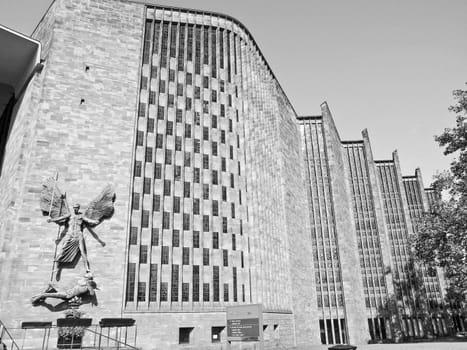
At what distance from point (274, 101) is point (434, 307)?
5247 cm

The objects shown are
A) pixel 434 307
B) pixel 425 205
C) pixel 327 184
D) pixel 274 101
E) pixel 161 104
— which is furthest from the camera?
pixel 425 205

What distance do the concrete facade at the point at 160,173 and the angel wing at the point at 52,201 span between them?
32.5 inches

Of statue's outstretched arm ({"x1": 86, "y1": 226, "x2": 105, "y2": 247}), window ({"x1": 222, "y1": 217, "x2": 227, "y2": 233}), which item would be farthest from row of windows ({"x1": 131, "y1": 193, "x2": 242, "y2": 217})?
statue's outstretched arm ({"x1": 86, "y1": 226, "x2": 105, "y2": 247})

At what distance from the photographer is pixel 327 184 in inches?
2554

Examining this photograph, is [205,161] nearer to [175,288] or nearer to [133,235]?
[133,235]

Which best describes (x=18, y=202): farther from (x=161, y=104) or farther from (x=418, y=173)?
(x=418, y=173)

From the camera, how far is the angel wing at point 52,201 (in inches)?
1168

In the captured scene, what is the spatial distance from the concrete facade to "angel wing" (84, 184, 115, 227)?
0.74m

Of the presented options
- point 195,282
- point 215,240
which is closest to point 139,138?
point 215,240

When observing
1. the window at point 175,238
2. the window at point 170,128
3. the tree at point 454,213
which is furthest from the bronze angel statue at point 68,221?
the tree at point 454,213

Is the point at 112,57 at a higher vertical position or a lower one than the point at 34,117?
higher

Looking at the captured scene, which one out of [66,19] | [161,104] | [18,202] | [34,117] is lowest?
[18,202]

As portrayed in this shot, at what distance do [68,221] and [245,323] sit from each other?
1704 cm

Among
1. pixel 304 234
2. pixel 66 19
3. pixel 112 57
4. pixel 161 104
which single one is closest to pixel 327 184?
pixel 304 234
